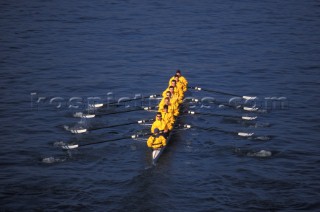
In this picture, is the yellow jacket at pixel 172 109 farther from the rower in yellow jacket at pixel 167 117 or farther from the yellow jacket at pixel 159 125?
the yellow jacket at pixel 159 125

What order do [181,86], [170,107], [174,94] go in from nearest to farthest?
[170,107]
[174,94]
[181,86]

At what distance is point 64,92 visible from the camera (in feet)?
136

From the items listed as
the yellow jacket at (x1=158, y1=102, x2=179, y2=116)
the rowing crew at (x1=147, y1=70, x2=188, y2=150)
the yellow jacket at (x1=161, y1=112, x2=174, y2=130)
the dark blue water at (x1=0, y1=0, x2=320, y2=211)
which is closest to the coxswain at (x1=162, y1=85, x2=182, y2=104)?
the rowing crew at (x1=147, y1=70, x2=188, y2=150)

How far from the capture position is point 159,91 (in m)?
41.8

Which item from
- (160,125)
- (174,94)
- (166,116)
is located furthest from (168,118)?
(174,94)

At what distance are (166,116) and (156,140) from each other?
9.67ft

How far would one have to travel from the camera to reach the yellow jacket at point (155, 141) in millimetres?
28141

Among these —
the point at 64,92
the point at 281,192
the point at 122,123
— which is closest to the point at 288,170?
the point at 281,192

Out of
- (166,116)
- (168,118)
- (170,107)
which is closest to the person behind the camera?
(166,116)

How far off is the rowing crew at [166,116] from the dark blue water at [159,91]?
1109 mm

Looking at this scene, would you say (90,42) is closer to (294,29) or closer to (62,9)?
(62,9)

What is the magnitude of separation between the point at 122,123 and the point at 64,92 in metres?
8.75

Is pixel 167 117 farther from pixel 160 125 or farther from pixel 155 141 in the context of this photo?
pixel 155 141

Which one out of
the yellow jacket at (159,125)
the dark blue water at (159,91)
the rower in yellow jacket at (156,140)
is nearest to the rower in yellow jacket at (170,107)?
the dark blue water at (159,91)
